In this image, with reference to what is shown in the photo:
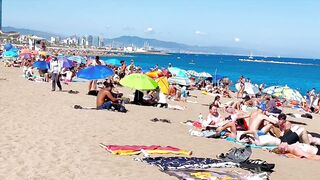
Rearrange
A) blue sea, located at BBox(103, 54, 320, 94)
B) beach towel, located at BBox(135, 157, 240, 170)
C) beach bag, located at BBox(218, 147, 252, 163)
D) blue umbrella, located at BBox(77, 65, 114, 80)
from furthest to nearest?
blue sea, located at BBox(103, 54, 320, 94) < blue umbrella, located at BBox(77, 65, 114, 80) < beach bag, located at BBox(218, 147, 252, 163) < beach towel, located at BBox(135, 157, 240, 170)

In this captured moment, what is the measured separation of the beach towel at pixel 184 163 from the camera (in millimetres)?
6449

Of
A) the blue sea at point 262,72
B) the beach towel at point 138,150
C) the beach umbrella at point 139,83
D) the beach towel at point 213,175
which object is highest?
the beach umbrella at point 139,83

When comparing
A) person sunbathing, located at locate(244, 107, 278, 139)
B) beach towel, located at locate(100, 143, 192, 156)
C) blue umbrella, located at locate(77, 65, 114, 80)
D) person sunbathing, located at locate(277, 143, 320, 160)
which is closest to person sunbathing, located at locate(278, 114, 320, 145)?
person sunbathing, located at locate(277, 143, 320, 160)

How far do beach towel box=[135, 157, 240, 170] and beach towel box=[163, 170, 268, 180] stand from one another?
22cm

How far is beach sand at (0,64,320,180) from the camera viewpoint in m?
6.06

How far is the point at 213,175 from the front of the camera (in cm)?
602

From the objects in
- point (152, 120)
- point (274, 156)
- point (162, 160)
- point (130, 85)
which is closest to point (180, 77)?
point (130, 85)

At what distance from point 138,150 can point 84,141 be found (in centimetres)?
115

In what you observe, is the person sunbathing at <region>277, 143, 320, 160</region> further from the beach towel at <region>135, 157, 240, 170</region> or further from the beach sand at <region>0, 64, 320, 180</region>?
the beach towel at <region>135, 157, 240, 170</region>

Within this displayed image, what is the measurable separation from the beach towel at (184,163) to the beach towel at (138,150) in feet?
1.38

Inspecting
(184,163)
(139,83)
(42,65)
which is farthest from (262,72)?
(184,163)

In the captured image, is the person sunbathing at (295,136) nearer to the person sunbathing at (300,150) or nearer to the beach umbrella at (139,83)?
the person sunbathing at (300,150)

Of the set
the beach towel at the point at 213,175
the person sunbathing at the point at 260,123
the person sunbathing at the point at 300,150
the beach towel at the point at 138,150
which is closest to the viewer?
the beach towel at the point at 213,175

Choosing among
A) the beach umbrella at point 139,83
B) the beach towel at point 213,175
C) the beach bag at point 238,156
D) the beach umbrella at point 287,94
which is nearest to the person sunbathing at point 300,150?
the beach bag at point 238,156
